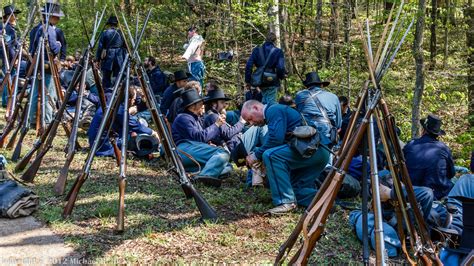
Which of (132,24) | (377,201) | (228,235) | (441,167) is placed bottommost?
(228,235)

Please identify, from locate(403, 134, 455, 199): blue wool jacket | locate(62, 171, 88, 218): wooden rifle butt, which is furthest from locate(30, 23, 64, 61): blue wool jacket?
locate(403, 134, 455, 199): blue wool jacket

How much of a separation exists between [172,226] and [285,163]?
1573mm

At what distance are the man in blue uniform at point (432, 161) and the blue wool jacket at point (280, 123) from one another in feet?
4.84

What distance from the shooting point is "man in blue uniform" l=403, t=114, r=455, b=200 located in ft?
19.5

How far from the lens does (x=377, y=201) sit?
12.9 feet

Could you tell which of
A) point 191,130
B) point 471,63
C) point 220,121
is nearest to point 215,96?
point 220,121

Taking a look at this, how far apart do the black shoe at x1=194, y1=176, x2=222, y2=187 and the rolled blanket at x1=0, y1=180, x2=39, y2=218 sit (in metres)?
2.15

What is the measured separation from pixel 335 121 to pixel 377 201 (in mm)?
3316

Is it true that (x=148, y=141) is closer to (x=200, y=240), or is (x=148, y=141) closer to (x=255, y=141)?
(x=255, y=141)

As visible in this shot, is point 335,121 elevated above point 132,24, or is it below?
below

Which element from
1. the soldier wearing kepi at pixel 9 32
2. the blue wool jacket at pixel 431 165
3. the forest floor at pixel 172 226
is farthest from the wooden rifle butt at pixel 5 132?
the blue wool jacket at pixel 431 165

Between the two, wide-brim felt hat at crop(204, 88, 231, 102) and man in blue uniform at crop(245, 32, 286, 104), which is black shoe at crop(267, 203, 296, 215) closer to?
wide-brim felt hat at crop(204, 88, 231, 102)

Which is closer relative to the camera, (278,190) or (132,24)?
(278,190)

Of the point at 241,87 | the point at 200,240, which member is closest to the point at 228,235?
the point at 200,240
